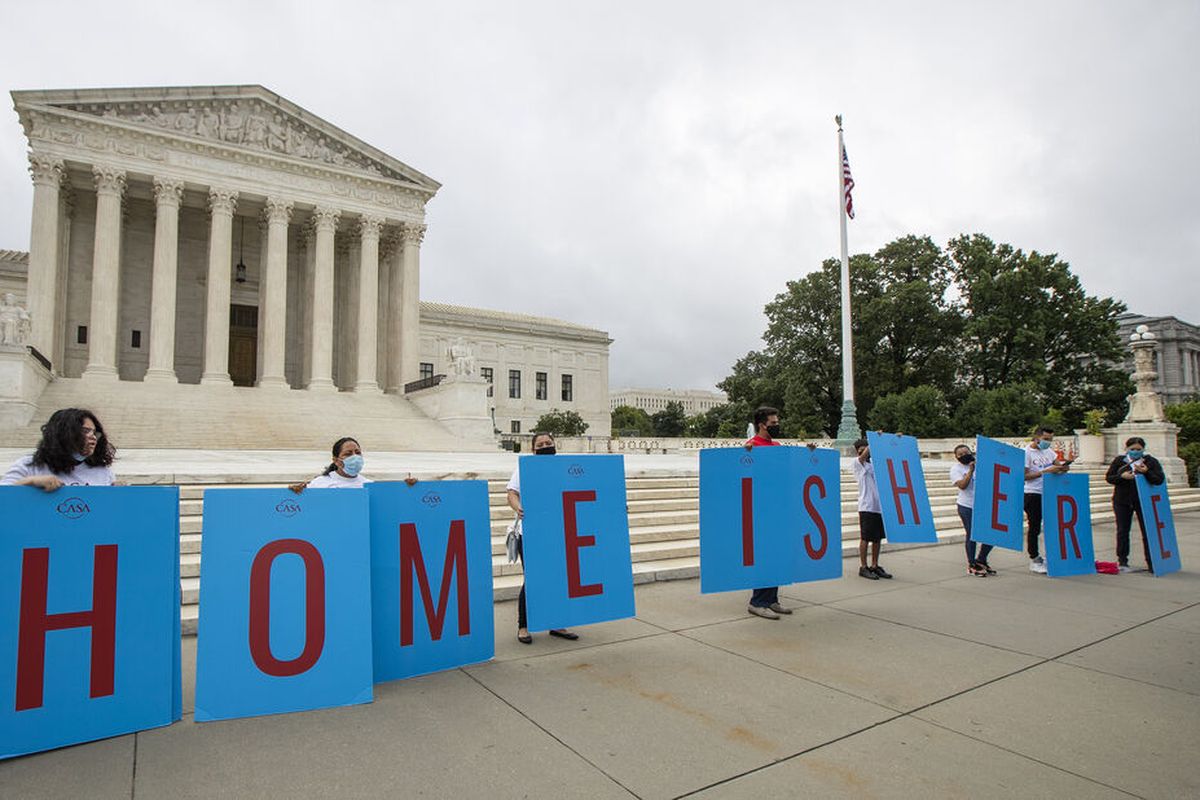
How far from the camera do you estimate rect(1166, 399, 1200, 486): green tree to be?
79.6 feet

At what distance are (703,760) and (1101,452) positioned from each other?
26533mm

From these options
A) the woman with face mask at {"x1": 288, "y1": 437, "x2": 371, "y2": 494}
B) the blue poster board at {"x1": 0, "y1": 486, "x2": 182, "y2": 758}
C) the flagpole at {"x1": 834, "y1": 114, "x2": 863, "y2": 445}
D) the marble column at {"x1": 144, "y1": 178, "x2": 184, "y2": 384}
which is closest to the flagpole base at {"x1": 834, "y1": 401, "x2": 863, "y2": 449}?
the flagpole at {"x1": 834, "y1": 114, "x2": 863, "y2": 445}

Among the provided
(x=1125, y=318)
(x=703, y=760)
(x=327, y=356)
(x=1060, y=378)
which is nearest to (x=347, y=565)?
(x=703, y=760)

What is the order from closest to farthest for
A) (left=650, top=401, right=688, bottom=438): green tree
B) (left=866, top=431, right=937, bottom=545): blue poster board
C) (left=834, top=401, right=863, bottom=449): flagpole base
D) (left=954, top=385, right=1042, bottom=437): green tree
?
1. (left=866, top=431, right=937, bottom=545): blue poster board
2. (left=834, top=401, right=863, bottom=449): flagpole base
3. (left=954, top=385, right=1042, bottom=437): green tree
4. (left=650, top=401, right=688, bottom=438): green tree

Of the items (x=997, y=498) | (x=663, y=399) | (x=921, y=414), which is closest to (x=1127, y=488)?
(x=997, y=498)

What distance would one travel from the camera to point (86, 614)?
152 inches

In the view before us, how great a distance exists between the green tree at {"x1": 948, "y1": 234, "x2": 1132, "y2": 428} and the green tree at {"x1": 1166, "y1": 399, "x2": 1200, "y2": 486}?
1607 cm

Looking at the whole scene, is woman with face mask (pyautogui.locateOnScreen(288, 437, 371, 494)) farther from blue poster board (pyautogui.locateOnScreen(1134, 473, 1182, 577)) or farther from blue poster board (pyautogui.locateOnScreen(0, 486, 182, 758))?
blue poster board (pyautogui.locateOnScreen(1134, 473, 1182, 577))

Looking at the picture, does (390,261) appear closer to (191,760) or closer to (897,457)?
(897,457)

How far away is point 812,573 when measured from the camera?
6969 mm

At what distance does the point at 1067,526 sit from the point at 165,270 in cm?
3515

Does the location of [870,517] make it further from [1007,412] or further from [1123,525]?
[1007,412]

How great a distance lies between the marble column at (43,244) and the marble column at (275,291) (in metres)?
8.26

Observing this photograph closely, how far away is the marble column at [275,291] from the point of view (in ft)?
108
